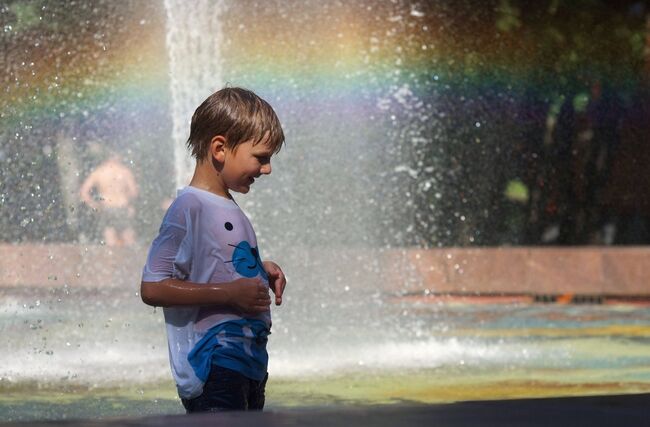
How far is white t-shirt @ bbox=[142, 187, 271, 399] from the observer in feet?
8.13

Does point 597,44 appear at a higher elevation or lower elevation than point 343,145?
higher

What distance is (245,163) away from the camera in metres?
2.57

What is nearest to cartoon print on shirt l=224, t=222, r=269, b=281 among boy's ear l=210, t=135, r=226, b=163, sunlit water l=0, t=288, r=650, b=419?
boy's ear l=210, t=135, r=226, b=163

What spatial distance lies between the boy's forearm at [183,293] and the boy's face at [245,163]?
0.23 m

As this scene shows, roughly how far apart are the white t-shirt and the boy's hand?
0.17 feet

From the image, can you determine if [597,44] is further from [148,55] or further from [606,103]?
[148,55]

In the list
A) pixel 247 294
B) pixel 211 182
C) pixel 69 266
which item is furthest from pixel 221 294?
pixel 69 266

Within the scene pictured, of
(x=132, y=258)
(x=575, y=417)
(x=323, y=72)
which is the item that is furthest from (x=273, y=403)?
(x=323, y=72)

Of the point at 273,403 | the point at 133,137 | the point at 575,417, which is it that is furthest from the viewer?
the point at 133,137

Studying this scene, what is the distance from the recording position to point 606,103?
48.8ft

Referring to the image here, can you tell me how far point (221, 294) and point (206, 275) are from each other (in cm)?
9

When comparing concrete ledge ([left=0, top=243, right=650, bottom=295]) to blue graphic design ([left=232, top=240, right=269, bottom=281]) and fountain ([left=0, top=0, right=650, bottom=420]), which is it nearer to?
fountain ([left=0, top=0, right=650, bottom=420])

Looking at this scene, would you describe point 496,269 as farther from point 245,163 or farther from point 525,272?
point 245,163

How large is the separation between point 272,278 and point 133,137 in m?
9.06
